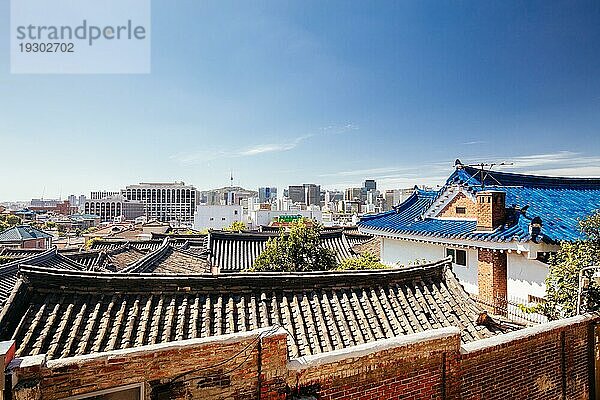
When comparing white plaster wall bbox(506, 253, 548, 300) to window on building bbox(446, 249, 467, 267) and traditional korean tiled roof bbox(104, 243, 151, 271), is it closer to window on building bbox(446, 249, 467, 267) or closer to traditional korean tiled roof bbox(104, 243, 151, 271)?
window on building bbox(446, 249, 467, 267)

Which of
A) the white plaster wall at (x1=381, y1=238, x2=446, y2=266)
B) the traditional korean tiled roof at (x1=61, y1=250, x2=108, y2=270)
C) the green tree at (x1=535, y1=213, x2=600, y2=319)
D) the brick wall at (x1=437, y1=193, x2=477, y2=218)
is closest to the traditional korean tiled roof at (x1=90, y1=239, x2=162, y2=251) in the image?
the traditional korean tiled roof at (x1=61, y1=250, x2=108, y2=270)

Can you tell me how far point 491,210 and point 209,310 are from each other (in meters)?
10.1

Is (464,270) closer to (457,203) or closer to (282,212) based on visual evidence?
(457,203)

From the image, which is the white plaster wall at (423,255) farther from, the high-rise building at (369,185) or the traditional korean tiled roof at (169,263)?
the high-rise building at (369,185)

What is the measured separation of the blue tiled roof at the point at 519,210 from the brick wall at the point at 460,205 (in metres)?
0.25

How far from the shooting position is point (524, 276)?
11820mm

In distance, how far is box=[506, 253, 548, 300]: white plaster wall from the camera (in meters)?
11.4

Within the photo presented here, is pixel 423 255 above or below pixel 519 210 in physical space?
below

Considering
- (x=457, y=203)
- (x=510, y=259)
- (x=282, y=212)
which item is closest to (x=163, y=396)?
(x=510, y=259)

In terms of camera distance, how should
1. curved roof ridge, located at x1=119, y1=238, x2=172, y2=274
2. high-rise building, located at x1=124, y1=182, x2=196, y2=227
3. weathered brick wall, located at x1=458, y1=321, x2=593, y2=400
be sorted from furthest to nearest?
high-rise building, located at x1=124, y1=182, x2=196, y2=227 < curved roof ridge, located at x1=119, y1=238, x2=172, y2=274 < weathered brick wall, located at x1=458, y1=321, x2=593, y2=400

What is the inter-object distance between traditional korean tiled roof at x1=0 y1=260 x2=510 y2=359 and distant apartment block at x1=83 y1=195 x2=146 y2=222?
135396 mm

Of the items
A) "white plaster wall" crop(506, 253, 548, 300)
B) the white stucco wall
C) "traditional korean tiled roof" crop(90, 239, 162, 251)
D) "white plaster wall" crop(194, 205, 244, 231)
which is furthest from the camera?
"white plaster wall" crop(194, 205, 244, 231)

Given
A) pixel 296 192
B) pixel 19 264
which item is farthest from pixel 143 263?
pixel 296 192

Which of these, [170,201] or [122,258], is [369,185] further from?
[122,258]
